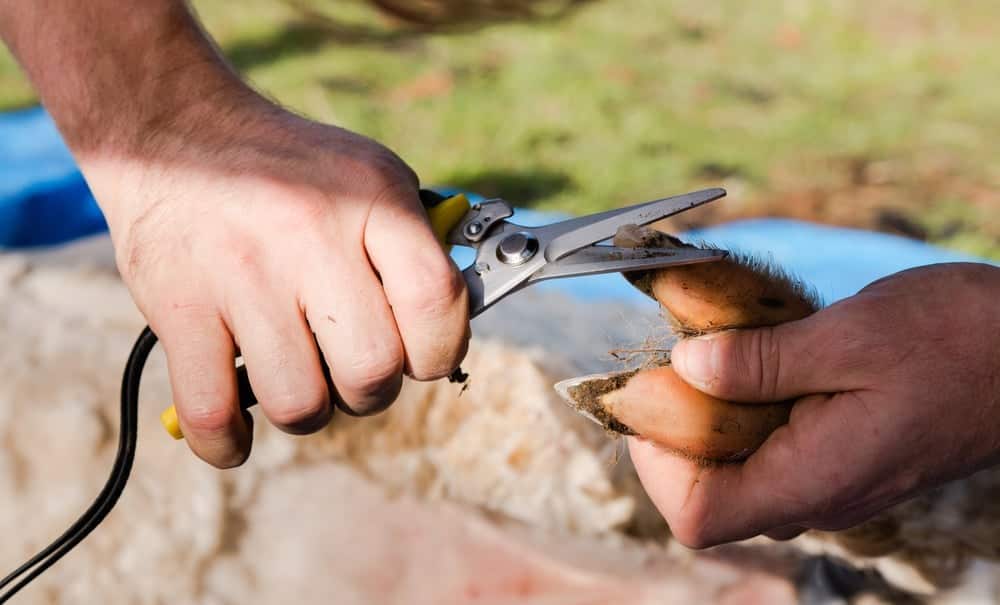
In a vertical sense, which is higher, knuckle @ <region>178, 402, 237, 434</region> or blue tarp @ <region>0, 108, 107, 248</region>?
knuckle @ <region>178, 402, 237, 434</region>

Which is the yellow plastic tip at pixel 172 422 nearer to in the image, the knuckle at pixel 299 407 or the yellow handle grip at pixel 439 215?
the yellow handle grip at pixel 439 215

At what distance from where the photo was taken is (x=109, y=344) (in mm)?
1503

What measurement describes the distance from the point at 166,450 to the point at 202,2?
9.08ft

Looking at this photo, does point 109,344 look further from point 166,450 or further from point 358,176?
point 358,176

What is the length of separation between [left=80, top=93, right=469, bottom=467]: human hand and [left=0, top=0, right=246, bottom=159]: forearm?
10cm

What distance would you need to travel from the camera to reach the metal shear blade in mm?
884

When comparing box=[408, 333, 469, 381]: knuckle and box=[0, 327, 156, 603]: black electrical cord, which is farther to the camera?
box=[0, 327, 156, 603]: black electrical cord

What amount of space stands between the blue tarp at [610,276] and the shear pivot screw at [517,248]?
3.22 feet

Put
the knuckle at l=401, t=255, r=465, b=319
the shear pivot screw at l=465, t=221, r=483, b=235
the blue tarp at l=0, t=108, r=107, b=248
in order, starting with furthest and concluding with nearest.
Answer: the blue tarp at l=0, t=108, r=107, b=248, the shear pivot screw at l=465, t=221, r=483, b=235, the knuckle at l=401, t=255, r=465, b=319

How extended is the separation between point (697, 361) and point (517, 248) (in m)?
0.20

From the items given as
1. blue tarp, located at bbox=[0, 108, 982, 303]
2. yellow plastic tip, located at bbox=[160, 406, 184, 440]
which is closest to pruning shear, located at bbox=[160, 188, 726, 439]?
yellow plastic tip, located at bbox=[160, 406, 184, 440]

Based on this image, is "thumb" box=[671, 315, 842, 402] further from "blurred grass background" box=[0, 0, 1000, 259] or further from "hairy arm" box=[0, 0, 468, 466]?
"blurred grass background" box=[0, 0, 1000, 259]

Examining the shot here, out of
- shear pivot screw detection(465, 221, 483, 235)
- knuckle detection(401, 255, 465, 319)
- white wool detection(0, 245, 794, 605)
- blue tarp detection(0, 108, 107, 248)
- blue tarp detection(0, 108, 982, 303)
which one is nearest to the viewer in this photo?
knuckle detection(401, 255, 465, 319)

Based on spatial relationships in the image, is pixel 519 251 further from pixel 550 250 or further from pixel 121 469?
pixel 121 469
